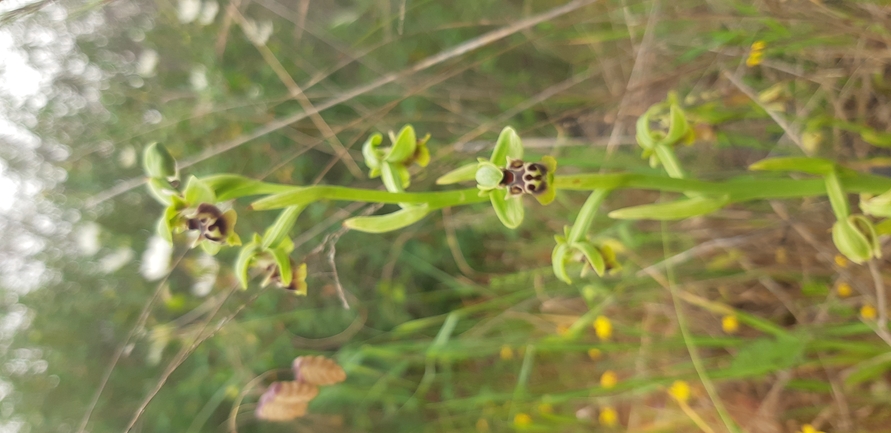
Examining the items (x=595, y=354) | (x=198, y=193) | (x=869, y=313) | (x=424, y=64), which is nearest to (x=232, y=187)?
(x=198, y=193)

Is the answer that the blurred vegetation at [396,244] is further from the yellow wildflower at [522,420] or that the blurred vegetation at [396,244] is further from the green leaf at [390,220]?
the green leaf at [390,220]

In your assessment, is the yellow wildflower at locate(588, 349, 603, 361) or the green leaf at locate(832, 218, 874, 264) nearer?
the green leaf at locate(832, 218, 874, 264)

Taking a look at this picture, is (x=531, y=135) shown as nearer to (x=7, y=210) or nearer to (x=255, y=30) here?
(x=255, y=30)

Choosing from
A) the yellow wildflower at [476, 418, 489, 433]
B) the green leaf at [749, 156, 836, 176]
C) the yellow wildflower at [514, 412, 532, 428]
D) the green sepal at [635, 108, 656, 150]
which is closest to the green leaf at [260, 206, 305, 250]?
the green sepal at [635, 108, 656, 150]

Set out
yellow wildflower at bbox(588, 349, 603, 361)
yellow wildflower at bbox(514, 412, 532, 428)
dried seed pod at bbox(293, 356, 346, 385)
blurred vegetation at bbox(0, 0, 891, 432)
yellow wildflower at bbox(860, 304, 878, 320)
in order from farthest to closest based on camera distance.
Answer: yellow wildflower at bbox(588, 349, 603, 361) < yellow wildflower at bbox(514, 412, 532, 428) < blurred vegetation at bbox(0, 0, 891, 432) < yellow wildflower at bbox(860, 304, 878, 320) < dried seed pod at bbox(293, 356, 346, 385)

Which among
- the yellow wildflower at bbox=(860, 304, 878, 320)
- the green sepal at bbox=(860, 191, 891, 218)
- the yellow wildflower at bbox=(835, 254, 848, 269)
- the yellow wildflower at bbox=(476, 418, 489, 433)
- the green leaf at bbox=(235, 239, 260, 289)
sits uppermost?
the green leaf at bbox=(235, 239, 260, 289)

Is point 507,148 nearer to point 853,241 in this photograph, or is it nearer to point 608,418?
point 853,241

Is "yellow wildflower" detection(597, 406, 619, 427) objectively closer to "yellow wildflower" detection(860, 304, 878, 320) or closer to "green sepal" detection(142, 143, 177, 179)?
"yellow wildflower" detection(860, 304, 878, 320)

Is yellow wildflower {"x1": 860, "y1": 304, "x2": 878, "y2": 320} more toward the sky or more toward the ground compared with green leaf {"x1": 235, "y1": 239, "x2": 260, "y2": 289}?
more toward the ground
